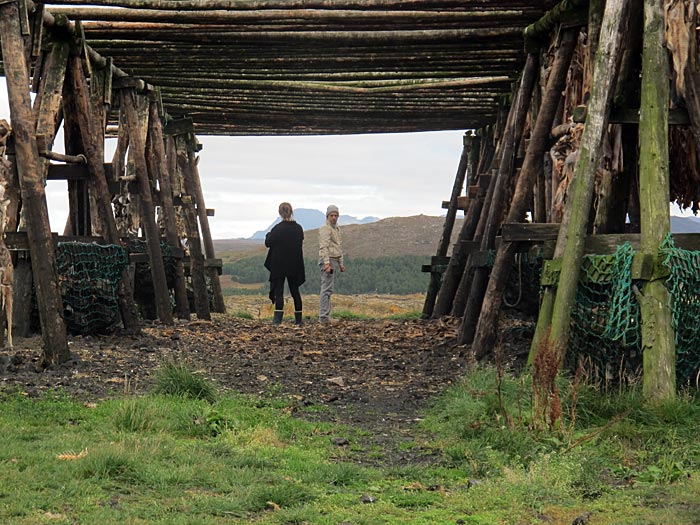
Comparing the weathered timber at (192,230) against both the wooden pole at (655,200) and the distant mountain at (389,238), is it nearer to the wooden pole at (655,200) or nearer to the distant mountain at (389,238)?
the wooden pole at (655,200)

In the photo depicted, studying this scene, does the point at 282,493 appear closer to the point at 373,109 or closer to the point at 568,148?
the point at 568,148

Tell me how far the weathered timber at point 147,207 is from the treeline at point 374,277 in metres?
19.0

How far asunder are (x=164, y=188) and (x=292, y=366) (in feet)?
20.5

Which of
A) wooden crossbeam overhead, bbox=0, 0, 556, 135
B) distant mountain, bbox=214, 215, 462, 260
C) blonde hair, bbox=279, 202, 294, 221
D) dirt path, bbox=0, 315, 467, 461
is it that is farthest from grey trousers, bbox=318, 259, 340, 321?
distant mountain, bbox=214, 215, 462, 260

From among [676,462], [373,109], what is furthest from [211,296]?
[676,462]

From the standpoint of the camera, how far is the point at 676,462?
17.5ft

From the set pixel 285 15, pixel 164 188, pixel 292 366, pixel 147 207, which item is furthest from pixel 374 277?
pixel 292 366

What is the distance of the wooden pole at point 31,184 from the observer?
8.61 metres

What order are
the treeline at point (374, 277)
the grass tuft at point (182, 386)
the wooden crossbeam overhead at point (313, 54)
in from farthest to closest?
1. the treeline at point (374, 277)
2. the wooden crossbeam overhead at point (313, 54)
3. the grass tuft at point (182, 386)

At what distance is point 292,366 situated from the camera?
33.3ft

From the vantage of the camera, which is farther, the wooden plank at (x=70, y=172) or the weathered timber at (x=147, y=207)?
the weathered timber at (x=147, y=207)

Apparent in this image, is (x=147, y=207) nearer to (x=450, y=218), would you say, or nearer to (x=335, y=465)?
(x=450, y=218)

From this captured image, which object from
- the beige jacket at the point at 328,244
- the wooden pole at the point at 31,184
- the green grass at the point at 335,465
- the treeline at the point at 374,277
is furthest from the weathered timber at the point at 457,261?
the treeline at the point at 374,277

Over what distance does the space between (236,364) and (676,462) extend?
5.64 metres
